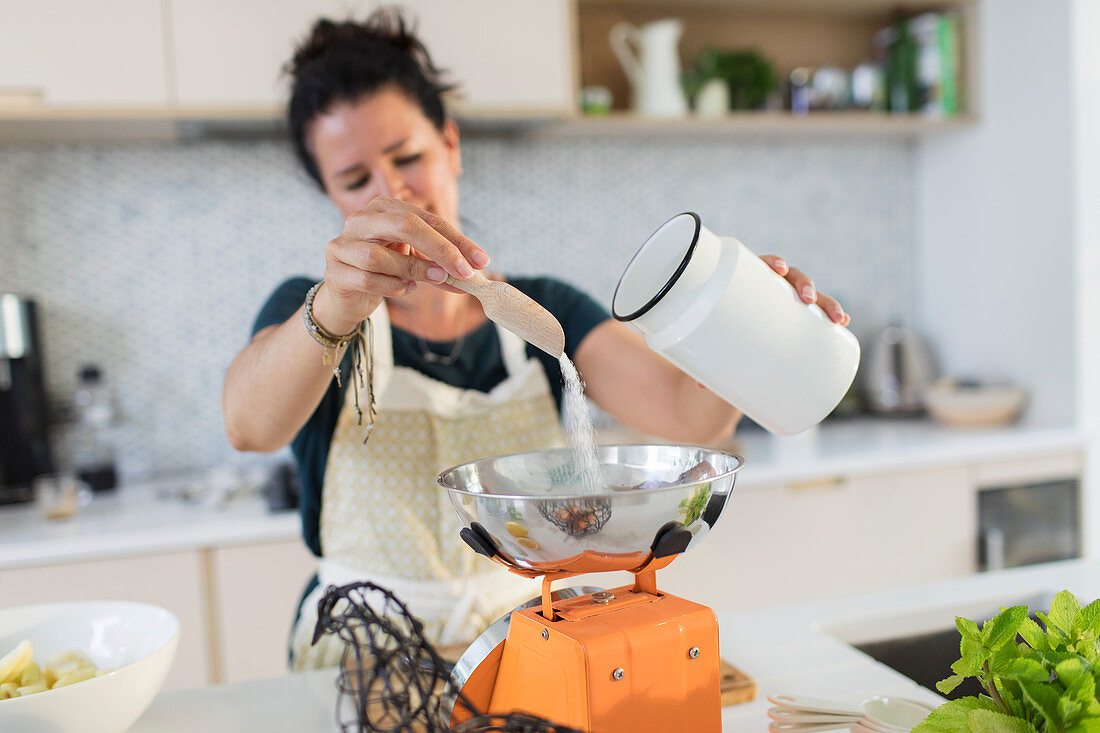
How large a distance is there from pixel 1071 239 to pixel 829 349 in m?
1.78

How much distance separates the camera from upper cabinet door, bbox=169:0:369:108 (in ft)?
5.79

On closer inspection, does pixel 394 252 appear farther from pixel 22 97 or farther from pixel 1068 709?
pixel 22 97

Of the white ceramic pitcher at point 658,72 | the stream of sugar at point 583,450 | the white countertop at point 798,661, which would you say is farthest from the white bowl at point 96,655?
the white ceramic pitcher at point 658,72

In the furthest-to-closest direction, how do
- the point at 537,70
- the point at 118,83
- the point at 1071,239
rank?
1. the point at 1071,239
2. the point at 537,70
3. the point at 118,83

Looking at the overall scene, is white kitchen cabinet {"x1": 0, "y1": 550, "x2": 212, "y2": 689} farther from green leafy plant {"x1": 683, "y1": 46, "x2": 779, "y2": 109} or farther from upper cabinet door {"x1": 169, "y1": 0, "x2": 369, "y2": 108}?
green leafy plant {"x1": 683, "y1": 46, "x2": 779, "y2": 109}

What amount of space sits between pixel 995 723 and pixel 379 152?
0.98 meters

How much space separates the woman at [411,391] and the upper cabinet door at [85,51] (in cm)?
67

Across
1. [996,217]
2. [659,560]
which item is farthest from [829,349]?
[996,217]

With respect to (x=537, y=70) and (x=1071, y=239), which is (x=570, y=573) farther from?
(x=1071, y=239)

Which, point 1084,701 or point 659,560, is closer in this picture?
point 1084,701

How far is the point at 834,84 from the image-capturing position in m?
2.35

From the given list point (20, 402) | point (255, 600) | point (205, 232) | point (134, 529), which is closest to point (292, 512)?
point (255, 600)

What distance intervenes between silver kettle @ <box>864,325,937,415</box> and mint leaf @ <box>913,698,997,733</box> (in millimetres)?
2037

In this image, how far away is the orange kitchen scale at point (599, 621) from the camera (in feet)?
1.88
